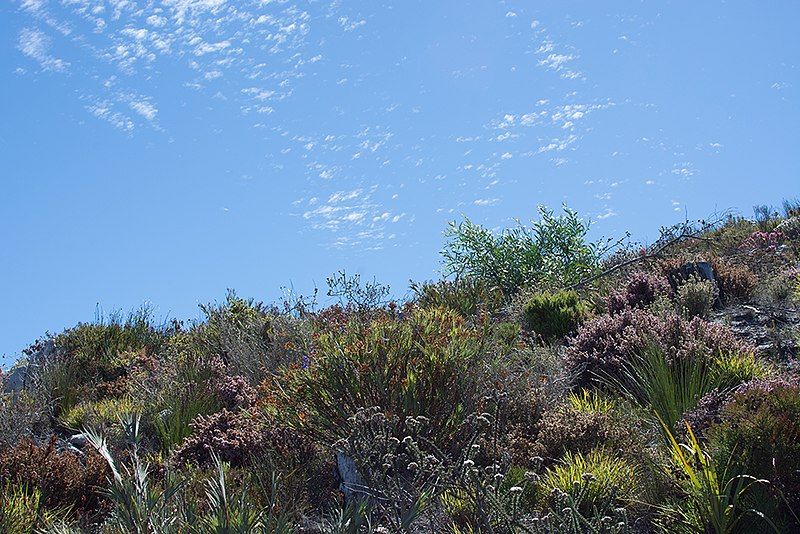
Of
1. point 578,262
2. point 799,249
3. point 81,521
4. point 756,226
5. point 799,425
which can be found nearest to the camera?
point 799,425

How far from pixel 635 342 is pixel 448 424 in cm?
278

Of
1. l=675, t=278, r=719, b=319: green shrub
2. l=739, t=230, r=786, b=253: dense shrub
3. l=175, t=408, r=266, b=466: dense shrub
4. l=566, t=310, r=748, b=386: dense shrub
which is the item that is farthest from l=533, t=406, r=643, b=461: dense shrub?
l=739, t=230, r=786, b=253: dense shrub

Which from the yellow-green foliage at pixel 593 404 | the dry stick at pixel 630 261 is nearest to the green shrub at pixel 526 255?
the dry stick at pixel 630 261

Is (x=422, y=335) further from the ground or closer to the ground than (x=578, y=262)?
closer to the ground

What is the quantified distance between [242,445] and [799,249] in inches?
460

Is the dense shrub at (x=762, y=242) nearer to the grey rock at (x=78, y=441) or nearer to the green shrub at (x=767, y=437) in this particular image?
the green shrub at (x=767, y=437)

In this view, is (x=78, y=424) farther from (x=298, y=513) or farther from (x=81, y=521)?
(x=298, y=513)

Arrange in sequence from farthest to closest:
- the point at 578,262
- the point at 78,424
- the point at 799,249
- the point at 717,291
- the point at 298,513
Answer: the point at 578,262 < the point at 799,249 < the point at 717,291 < the point at 78,424 < the point at 298,513

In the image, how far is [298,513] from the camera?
5863 millimetres

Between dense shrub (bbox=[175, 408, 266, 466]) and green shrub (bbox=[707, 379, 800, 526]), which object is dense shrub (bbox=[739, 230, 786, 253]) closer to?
green shrub (bbox=[707, 379, 800, 526])

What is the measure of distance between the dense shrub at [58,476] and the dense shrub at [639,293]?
7.14 metres

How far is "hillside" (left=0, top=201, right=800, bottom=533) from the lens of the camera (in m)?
4.66

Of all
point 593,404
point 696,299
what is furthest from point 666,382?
point 696,299

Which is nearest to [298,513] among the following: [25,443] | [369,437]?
[369,437]
